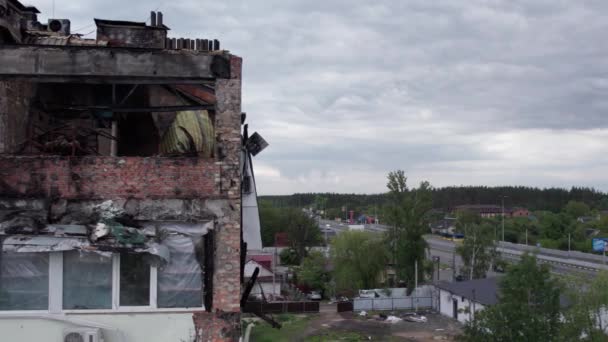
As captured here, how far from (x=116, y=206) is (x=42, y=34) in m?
5.34

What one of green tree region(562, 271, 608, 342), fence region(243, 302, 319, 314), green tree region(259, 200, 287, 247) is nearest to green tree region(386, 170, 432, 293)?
Result: fence region(243, 302, 319, 314)

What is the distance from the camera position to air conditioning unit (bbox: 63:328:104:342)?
7148mm

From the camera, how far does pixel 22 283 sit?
738cm

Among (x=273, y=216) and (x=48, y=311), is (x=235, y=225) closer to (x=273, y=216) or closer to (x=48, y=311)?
(x=48, y=311)

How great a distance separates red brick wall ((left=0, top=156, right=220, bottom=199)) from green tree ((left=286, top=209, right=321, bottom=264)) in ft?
191

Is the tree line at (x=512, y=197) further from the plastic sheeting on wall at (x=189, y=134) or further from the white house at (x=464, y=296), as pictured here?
the plastic sheeting on wall at (x=189, y=134)

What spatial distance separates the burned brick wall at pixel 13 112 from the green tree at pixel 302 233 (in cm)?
5659

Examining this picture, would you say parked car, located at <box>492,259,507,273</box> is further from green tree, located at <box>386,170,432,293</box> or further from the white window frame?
the white window frame

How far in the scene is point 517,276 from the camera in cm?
1612

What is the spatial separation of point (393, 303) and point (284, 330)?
11.5 metres

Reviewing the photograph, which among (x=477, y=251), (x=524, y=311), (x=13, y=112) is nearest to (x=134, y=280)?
(x=13, y=112)

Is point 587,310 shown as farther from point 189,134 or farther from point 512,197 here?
point 512,197

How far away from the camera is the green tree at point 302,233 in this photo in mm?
66550

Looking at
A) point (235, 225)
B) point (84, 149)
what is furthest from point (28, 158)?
point (235, 225)
